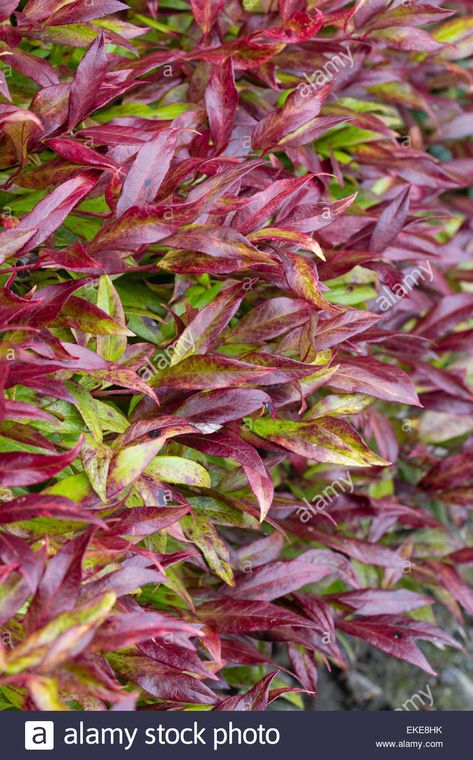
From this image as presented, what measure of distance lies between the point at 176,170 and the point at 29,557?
671 mm

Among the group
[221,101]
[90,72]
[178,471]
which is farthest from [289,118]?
[178,471]

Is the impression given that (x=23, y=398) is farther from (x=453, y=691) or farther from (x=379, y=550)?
(x=453, y=691)

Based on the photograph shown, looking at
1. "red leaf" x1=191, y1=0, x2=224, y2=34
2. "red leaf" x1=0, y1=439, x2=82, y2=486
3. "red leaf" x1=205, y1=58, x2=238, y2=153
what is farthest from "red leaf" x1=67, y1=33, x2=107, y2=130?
"red leaf" x1=0, y1=439, x2=82, y2=486

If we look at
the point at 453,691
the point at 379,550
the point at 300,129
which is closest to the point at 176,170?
the point at 300,129

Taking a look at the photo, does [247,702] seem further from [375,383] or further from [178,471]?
[375,383]

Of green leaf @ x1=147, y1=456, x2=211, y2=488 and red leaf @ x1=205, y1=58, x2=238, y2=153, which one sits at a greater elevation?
red leaf @ x1=205, y1=58, x2=238, y2=153

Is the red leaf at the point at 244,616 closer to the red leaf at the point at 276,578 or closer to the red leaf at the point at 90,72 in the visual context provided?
the red leaf at the point at 276,578

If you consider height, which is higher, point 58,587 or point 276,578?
point 58,587

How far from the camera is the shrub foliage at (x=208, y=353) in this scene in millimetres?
1191

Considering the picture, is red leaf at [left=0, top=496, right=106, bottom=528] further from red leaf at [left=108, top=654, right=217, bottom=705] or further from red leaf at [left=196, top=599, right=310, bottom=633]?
red leaf at [left=196, top=599, right=310, bottom=633]

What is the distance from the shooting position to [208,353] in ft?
4.43

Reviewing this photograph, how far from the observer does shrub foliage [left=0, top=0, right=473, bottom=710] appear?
119 centimetres

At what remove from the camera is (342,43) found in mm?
1815

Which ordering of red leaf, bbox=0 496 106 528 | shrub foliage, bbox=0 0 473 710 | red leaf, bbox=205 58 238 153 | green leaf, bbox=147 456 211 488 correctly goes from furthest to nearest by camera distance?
red leaf, bbox=205 58 238 153 < green leaf, bbox=147 456 211 488 < shrub foliage, bbox=0 0 473 710 < red leaf, bbox=0 496 106 528
